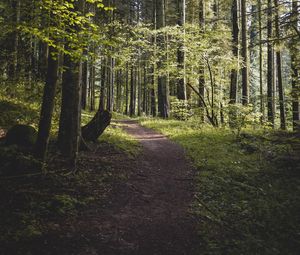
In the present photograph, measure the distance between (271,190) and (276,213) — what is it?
1430 mm

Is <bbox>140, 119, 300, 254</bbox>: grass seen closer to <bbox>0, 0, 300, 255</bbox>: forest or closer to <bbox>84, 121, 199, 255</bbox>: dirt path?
<bbox>0, 0, 300, 255</bbox>: forest

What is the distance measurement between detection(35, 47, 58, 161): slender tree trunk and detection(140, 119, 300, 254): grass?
4.06 m

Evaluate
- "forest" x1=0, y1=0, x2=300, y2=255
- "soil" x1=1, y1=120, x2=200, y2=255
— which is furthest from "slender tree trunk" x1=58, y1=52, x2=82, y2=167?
"soil" x1=1, y1=120, x2=200, y2=255

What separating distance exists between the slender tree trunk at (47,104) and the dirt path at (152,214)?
7.25ft

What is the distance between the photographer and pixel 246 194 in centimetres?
902

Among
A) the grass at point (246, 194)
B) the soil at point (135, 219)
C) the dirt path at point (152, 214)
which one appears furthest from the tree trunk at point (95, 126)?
the grass at point (246, 194)

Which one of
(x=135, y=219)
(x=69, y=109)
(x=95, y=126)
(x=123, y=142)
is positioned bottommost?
(x=135, y=219)

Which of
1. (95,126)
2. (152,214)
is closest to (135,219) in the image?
(152,214)

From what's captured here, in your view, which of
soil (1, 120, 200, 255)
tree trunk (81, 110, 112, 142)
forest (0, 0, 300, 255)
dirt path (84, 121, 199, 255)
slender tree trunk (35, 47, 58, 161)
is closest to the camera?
soil (1, 120, 200, 255)

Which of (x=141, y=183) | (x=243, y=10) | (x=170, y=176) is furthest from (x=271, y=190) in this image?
(x=243, y=10)

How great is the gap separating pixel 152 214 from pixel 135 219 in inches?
20.1

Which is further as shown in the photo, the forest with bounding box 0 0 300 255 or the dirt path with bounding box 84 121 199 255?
the forest with bounding box 0 0 300 255

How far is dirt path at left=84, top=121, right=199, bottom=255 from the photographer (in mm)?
6005

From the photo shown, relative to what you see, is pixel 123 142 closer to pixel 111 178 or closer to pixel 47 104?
pixel 111 178
